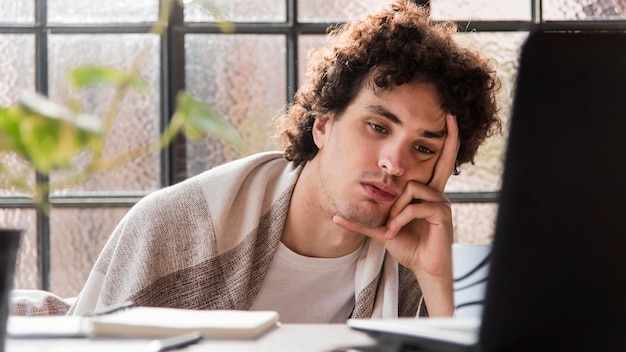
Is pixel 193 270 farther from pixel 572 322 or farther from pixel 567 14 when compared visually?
pixel 567 14

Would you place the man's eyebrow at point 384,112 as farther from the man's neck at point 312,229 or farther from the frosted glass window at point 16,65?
the frosted glass window at point 16,65

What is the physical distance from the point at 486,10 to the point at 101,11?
1.27m

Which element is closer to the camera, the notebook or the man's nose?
the notebook

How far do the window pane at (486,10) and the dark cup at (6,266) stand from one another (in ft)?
7.31

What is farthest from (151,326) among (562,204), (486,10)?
(486,10)

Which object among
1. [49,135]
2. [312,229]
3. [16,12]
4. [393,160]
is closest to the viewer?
[49,135]

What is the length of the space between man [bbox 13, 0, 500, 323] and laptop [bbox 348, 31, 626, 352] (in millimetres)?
1212

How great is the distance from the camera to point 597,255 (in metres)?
0.82

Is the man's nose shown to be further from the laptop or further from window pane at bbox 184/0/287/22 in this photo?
the laptop

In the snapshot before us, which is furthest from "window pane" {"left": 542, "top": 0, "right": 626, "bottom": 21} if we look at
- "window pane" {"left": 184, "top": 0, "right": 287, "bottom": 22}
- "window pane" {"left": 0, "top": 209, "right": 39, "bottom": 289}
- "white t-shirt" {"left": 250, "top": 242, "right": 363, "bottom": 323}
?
"window pane" {"left": 0, "top": 209, "right": 39, "bottom": 289}

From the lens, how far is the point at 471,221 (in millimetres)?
2957

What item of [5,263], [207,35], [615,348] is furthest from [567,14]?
[5,263]

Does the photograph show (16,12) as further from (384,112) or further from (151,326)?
(151,326)

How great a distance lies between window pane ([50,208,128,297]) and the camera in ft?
9.34
